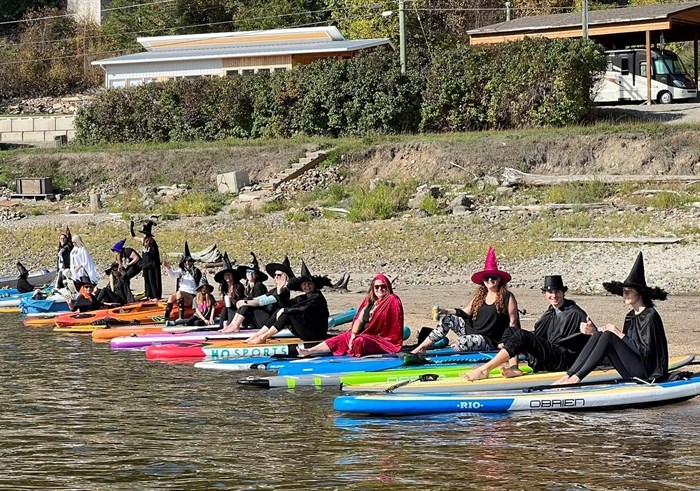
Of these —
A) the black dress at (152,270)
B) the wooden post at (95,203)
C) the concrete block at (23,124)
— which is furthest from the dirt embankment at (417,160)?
the black dress at (152,270)

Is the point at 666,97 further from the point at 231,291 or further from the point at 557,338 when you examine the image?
the point at 557,338

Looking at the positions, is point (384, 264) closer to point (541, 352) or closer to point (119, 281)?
point (119, 281)

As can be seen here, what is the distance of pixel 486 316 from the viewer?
14.2 metres

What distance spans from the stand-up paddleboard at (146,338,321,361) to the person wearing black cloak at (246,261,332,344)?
153 mm

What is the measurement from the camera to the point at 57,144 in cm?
4756

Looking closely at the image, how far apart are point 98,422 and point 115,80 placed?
144ft

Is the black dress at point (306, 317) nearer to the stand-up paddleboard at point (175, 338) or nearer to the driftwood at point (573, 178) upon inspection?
the stand-up paddleboard at point (175, 338)

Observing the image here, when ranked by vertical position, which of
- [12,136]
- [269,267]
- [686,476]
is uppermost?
[12,136]

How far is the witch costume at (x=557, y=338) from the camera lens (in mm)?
12828

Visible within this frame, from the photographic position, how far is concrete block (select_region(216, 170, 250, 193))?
35.8 metres

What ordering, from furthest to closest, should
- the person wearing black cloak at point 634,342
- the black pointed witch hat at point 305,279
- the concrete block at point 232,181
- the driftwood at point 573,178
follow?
the concrete block at point 232,181 → the driftwood at point 573,178 → the black pointed witch hat at point 305,279 → the person wearing black cloak at point 634,342

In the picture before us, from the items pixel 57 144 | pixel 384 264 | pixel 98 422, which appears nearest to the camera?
pixel 98 422

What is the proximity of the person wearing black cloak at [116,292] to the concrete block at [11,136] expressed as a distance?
32522 millimetres

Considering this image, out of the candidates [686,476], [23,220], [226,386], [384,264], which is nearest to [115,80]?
[23,220]
